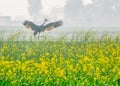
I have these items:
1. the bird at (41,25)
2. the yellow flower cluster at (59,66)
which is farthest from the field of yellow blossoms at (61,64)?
the bird at (41,25)

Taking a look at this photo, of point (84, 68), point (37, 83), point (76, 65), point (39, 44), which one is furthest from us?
point (39, 44)

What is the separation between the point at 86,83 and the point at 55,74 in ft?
6.64

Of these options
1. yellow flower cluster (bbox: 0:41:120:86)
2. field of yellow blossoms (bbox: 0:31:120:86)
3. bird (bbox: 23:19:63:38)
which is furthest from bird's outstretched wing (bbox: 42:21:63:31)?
yellow flower cluster (bbox: 0:41:120:86)

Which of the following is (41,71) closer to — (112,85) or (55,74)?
(55,74)

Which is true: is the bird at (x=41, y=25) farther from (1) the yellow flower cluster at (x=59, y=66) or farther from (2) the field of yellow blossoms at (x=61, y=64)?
(1) the yellow flower cluster at (x=59, y=66)

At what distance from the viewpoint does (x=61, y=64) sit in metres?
15.3

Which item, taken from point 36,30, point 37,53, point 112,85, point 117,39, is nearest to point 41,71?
point 112,85

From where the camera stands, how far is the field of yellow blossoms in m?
11.5

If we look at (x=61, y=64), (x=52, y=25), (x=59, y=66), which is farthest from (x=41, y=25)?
(x=59, y=66)

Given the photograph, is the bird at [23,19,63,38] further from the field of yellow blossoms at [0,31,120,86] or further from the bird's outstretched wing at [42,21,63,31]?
the field of yellow blossoms at [0,31,120,86]

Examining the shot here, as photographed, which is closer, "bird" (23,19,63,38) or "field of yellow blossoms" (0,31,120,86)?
"field of yellow blossoms" (0,31,120,86)

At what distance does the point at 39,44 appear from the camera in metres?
21.0

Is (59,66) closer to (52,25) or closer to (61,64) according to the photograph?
(61,64)

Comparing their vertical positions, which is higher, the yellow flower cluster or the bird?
the bird
